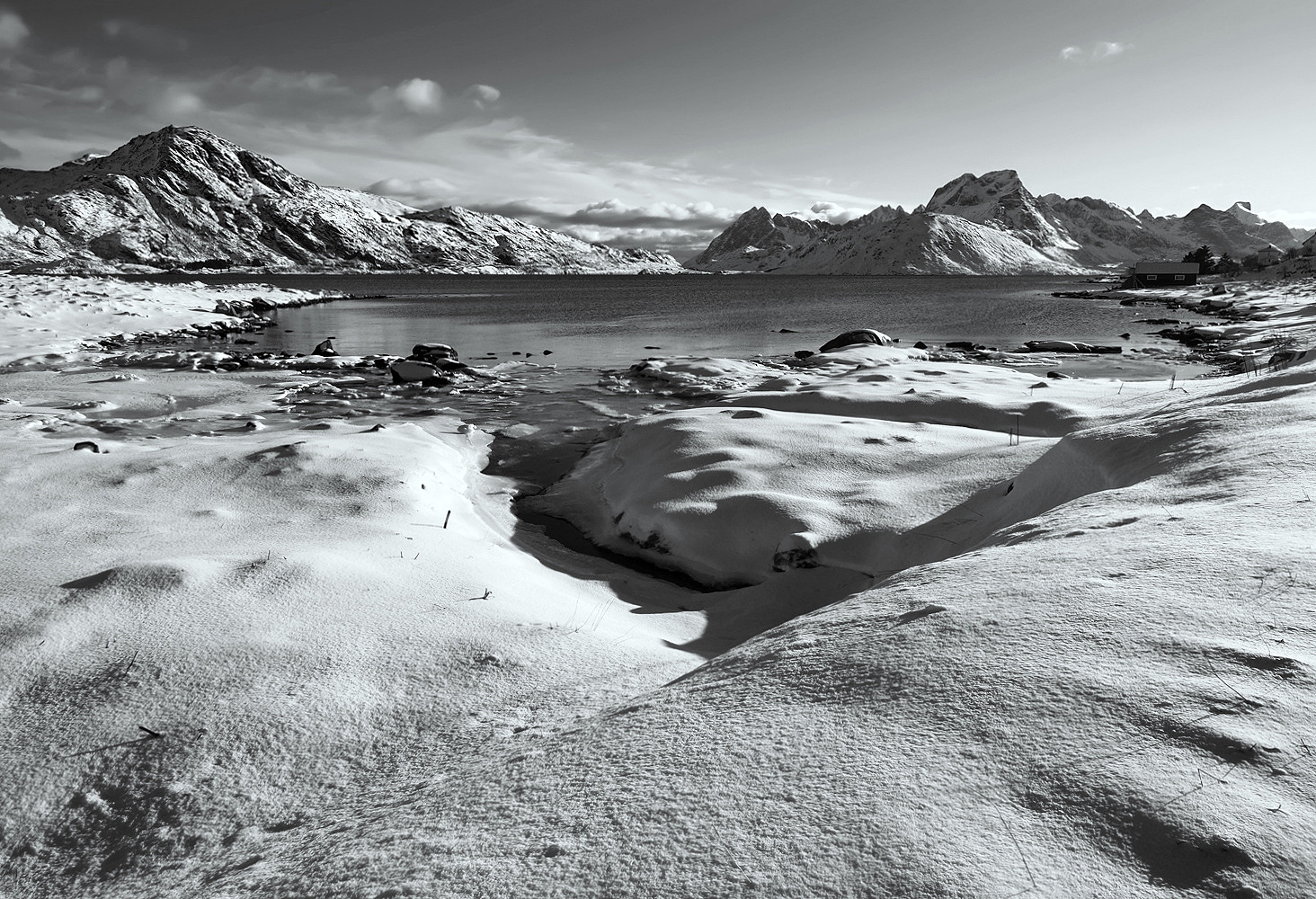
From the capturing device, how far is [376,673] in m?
3.63

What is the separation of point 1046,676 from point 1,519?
23.7ft

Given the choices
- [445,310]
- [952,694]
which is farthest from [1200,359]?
[445,310]

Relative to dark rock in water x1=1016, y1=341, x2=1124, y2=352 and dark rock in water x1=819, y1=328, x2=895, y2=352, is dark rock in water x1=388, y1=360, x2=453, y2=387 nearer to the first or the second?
dark rock in water x1=819, y1=328, x2=895, y2=352

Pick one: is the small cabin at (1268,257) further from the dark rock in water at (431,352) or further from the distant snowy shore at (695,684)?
the distant snowy shore at (695,684)

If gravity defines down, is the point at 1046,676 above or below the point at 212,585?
above

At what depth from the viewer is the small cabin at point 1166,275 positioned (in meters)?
81.7

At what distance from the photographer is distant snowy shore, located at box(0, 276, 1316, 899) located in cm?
188

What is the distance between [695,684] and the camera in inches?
119

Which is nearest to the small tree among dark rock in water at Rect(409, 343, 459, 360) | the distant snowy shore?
dark rock in water at Rect(409, 343, 459, 360)

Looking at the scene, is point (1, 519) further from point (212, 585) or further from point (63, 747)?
point (63, 747)

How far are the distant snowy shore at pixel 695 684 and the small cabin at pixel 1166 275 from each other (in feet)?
307

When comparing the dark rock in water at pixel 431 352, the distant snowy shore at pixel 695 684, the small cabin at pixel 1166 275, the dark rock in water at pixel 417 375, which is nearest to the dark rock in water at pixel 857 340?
the dark rock in water at pixel 431 352

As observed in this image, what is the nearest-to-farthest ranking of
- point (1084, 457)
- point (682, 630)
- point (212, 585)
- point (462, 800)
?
point (462, 800) → point (212, 585) → point (682, 630) → point (1084, 457)

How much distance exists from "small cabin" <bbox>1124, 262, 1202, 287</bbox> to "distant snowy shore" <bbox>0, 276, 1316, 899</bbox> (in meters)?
93.6
